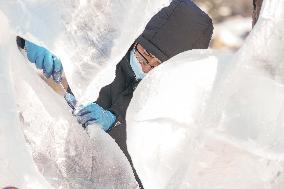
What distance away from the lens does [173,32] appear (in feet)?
5.62

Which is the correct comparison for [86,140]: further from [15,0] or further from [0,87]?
[15,0]

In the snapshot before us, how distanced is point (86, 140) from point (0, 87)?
0.24 m

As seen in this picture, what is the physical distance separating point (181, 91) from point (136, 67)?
72 cm

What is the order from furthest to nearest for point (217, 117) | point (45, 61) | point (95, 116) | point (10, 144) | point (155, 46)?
point (155, 46), point (95, 116), point (45, 61), point (10, 144), point (217, 117)

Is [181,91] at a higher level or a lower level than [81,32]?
lower

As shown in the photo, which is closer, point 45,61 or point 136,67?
point 45,61

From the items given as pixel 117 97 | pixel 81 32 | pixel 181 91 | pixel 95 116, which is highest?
pixel 81 32

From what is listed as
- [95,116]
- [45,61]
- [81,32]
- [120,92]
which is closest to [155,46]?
[120,92]

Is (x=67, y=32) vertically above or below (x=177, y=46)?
above

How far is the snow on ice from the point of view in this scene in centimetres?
101

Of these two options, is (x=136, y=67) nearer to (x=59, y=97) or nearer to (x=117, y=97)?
(x=117, y=97)

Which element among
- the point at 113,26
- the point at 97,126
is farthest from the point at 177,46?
the point at 113,26

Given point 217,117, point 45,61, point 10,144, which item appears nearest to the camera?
point 217,117

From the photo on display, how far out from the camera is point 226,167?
1038 millimetres
